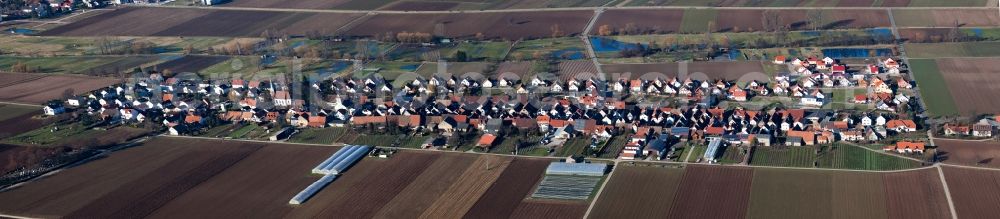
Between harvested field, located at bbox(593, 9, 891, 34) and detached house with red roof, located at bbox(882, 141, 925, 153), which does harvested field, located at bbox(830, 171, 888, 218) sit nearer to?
detached house with red roof, located at bbox(882, 141, 925, 153)

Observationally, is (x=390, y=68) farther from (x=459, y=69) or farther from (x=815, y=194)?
(x=815, y=194)

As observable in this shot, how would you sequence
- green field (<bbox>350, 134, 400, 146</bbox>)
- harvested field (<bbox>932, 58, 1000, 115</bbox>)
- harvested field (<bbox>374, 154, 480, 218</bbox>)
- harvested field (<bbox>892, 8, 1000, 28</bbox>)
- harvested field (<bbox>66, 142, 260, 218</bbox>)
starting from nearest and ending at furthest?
harvested field (<bbox>374, 154, 480, 218</bbox>) < harvested field (<bbox>66, 142, 260, 218</bbox>) < green field (<bbox>350, 134, 400, 146</bbox>) < harvested field (<bbox>932, 58, 1000, 115</bbox>) < harvested field (<bbox>892, 8, 1000, 28</bbox>)

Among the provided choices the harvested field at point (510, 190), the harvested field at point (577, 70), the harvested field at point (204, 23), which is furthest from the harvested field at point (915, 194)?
the harvested field at point (204, 23)

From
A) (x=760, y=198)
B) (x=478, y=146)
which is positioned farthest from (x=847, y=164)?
(x=478, y=146)

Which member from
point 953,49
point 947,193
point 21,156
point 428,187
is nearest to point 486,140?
point 428,187

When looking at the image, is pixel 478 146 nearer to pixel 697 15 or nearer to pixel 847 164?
pixel 847 164

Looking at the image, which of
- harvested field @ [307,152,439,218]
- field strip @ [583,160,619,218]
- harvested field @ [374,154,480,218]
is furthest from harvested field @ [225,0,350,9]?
field strip @ [583,160,619,218]
